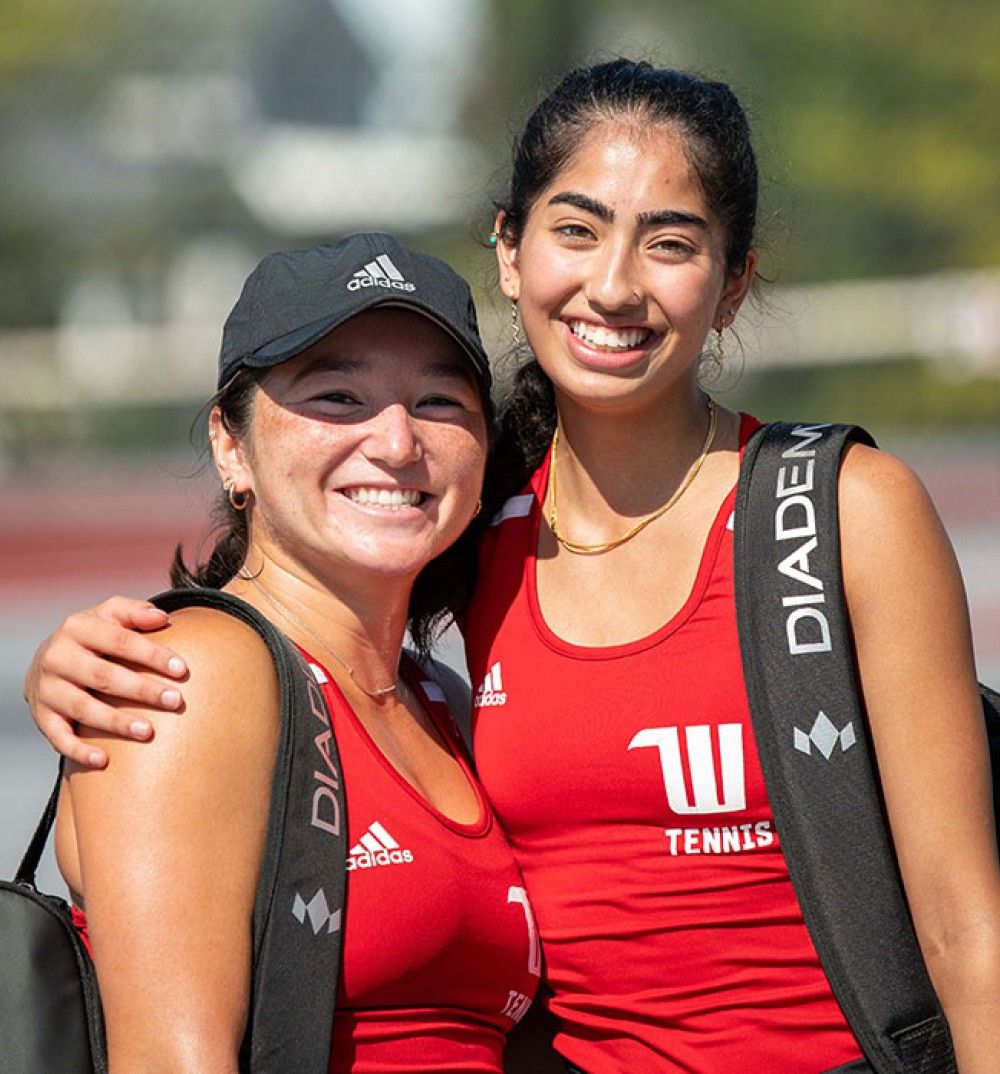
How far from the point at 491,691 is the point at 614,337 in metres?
0.69

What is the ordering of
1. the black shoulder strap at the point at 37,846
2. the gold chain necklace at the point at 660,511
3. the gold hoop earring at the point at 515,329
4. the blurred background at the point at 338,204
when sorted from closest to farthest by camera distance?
the black shoulder strap at the point at 37,846 < the gold chain necklace at the point at 660,511 < the gold hoop earring at the point at 515,329 < the blurred background at the point at 338,204

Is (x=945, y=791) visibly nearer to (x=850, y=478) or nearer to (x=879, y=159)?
(x=850, y=478)

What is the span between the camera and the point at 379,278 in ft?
9.89

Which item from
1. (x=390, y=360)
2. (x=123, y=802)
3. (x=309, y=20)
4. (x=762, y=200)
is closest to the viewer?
(x=123, y=802)

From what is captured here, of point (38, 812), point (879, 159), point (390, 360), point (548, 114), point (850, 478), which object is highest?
point (879, 159)

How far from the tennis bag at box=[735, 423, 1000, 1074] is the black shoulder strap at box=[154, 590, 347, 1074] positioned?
72cm

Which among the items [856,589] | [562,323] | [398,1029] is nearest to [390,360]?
[562,323]

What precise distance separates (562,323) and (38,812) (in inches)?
259

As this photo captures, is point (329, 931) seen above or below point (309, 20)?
below

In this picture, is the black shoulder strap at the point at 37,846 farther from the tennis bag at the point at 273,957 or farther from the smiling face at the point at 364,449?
the smiling face at the point at 364,449

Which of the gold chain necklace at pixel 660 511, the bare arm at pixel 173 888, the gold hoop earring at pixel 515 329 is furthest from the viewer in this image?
the gold hoop earring at pixel 515 329

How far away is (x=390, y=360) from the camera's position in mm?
3070

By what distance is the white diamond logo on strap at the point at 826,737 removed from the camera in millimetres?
2801

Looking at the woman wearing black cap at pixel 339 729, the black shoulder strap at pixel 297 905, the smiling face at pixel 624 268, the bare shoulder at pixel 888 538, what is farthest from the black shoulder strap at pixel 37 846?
the bare shoulder at pixel 888 538
